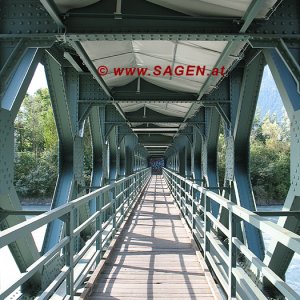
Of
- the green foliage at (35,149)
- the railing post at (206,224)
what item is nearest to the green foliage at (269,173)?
the green foliage at (35,149)

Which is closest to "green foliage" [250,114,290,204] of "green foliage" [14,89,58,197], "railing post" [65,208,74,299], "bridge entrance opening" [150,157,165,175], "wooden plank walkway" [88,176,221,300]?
"bridge entrance opening" [150,157,165,175]

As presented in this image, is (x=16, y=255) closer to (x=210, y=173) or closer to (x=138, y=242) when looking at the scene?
(x=138, y=242)

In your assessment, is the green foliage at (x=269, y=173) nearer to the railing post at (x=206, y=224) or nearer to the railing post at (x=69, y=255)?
the railing post at (x=206, y=224)

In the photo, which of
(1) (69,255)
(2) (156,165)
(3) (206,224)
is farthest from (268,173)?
(1) (69,255)

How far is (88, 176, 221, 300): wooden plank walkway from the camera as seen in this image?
4172 millimetres

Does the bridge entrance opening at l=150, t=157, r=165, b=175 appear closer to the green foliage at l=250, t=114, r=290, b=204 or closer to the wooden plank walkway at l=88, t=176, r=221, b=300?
the green foliage at l=250, t=114, r=290, b=204

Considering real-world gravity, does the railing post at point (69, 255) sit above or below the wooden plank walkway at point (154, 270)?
above

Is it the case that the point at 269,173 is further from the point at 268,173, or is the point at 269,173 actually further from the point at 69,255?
the point at 69,255

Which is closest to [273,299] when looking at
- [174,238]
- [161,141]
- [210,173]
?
[174,238]

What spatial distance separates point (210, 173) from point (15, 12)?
310 inches

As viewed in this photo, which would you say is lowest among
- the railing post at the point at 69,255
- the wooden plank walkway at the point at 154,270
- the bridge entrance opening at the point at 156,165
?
the wooden plank walkway at the point at 154,270

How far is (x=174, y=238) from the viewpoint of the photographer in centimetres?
725

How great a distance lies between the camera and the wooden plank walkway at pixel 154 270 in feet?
13.7

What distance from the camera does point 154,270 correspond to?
507 cm
